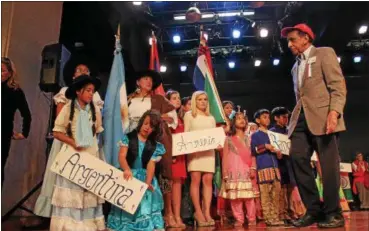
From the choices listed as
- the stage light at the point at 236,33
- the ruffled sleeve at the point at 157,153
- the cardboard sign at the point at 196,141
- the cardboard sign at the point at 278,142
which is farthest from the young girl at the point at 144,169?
the stage light at the point at 236,33

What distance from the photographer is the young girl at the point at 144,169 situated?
8.05ft

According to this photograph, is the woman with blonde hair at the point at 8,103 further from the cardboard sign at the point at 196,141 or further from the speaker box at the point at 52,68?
the cardboard sign at the point at 196,141

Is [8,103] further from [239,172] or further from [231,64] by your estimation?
[231,64]

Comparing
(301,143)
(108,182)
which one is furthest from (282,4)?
(108,182)

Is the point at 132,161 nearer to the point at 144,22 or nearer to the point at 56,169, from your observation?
the point at 56,169

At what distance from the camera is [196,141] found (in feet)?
9.84

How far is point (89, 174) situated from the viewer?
238 centimetres

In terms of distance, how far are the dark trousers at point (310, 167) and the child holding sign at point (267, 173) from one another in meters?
0.78

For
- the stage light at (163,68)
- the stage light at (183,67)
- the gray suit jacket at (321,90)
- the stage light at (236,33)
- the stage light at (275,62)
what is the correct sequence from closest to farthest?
the gray suit jacket at (321,90)
the stage light at (236,33)
the stage light at (275,62)
the stage light at (163,68)
the stage light at (183,67)

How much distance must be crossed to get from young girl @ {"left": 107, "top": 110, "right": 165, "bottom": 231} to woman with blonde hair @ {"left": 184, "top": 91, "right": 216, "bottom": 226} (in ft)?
1.77

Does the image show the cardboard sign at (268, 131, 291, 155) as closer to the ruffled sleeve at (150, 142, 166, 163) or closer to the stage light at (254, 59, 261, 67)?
the ruffled sleeve at (150, 142, 166, 163)

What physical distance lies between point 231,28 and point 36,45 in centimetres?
561

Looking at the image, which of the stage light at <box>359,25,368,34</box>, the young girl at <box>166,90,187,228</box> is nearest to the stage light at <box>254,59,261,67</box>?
the stage light at <box>359,25,368,34</box>

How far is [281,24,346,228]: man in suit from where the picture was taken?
226cm
